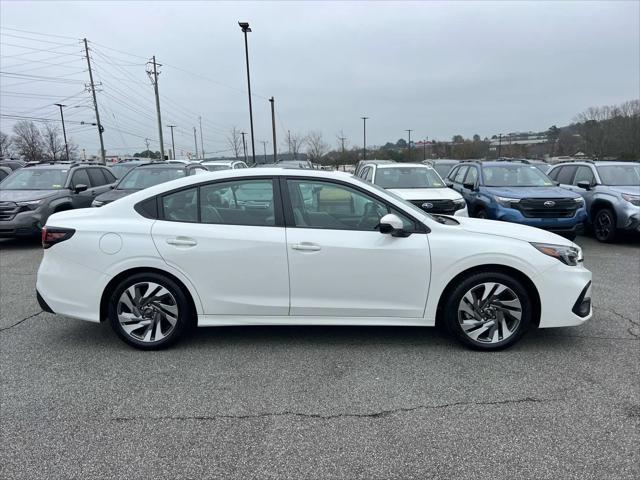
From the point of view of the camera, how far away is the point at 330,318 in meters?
3.94

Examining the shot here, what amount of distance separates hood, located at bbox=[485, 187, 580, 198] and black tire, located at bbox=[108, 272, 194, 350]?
7050mm

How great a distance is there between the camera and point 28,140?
60.8 metres

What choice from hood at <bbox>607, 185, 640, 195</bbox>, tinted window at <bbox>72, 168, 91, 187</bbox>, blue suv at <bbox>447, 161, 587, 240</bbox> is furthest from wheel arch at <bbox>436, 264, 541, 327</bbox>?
tinted window at <bbox>72, 168, 91, 187</bbox>

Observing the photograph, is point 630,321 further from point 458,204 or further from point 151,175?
point 151,175

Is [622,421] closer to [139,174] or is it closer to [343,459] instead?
[343,459]

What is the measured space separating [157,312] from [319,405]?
1741 millimetres

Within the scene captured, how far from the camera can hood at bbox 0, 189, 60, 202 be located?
30.4 feet

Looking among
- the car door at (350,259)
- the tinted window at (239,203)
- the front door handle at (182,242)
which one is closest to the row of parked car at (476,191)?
the car door at (350,259)

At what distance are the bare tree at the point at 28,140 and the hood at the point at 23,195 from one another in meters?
57.1

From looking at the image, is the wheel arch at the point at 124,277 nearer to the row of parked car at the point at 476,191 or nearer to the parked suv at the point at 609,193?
the row of parked car at the point at 476,191

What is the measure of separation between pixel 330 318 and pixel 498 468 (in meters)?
1.82

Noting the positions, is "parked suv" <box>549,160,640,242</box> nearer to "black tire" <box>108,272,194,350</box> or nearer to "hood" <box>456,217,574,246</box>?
"hood" <box>456,217,574,246</box>

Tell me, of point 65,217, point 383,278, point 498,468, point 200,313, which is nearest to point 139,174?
point 65,217

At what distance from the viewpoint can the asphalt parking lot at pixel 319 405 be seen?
8.30ft
